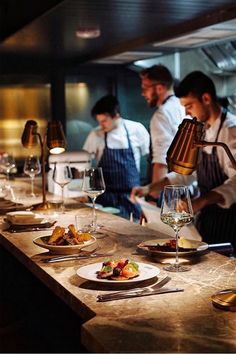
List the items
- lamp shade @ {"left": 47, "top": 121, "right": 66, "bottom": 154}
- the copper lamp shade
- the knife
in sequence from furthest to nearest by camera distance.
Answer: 1. lamp shade @ {"left": 47, "top": 121, "right": 66, "bottom": 154}
2. the copper lamp shade
3. the knife

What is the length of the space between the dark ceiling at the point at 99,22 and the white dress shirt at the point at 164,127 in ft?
1.91

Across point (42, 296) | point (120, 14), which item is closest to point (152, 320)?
point (42, 296)

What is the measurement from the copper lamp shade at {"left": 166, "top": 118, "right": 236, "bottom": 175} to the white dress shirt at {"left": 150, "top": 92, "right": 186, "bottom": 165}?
9.58 feet

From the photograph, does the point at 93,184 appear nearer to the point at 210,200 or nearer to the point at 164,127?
the point at 210,200

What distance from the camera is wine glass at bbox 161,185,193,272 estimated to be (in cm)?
192

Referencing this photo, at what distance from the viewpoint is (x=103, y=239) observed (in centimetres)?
248

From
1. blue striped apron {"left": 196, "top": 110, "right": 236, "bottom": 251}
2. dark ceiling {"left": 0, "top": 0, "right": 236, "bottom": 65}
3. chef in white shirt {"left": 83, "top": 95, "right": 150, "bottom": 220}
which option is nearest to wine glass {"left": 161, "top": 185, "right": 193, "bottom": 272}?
blue striped apron {"left": 196, "top": 110, "right": 236, "bottom": 251}

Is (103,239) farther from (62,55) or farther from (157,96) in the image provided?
(62,55)

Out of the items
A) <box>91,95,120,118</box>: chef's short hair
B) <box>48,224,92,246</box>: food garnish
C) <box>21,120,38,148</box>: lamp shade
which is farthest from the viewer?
<box>91,95,120,118</box>: chef's short hair

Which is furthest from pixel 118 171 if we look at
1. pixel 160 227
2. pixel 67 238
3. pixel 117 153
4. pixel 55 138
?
pixel 67 238

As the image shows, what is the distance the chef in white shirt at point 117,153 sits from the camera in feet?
17.9

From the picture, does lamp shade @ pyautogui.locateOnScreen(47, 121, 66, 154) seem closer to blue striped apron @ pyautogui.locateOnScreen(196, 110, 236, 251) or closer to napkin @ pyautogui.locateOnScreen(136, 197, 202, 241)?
napkin @ pyautogui.locateOnScreen(136, 197, 202, 241)

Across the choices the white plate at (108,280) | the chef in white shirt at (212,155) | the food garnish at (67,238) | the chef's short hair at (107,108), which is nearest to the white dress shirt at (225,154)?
the chef in white shirt at (212,155)

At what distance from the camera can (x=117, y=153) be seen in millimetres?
5531
